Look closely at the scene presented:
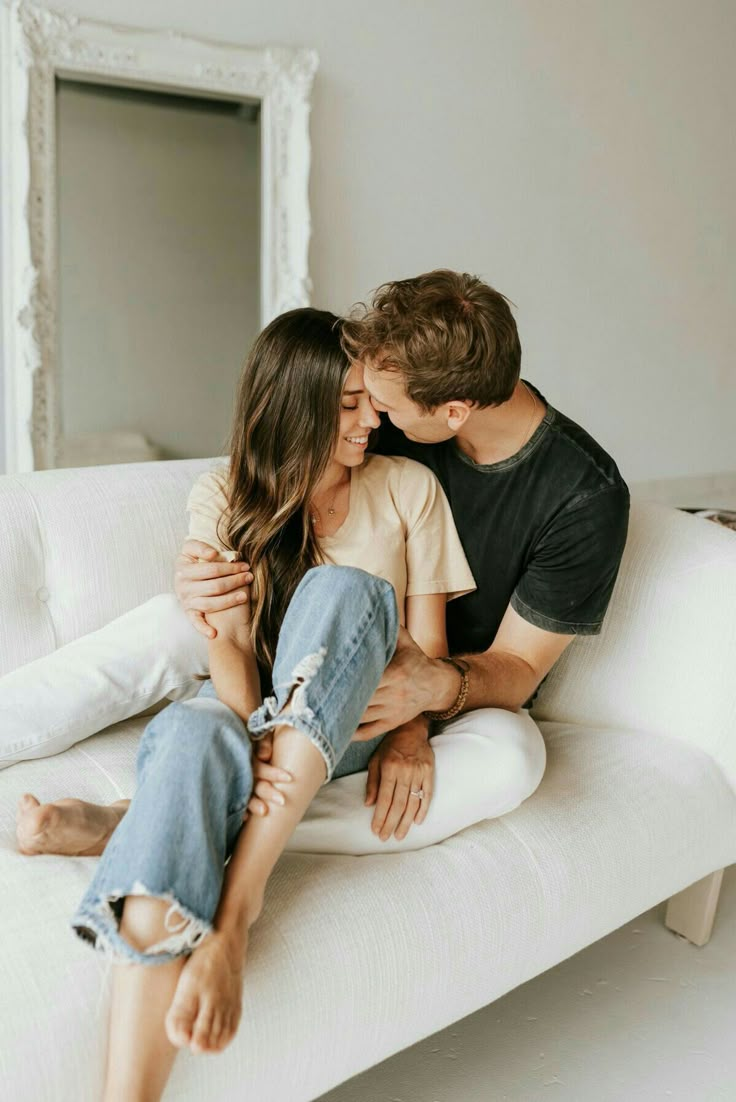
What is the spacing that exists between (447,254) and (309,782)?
8.50 feet

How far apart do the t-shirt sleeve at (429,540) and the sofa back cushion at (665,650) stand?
28cm

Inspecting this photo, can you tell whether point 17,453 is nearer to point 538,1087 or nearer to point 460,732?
point 460,732

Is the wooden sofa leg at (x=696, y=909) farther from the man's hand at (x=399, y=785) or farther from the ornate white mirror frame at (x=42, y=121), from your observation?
the ornate white mirror frame at (x=42, y=121)

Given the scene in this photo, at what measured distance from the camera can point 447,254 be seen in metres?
3.48

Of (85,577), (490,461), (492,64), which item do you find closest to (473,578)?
(490,461)

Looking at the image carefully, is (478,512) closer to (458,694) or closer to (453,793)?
(458,694)

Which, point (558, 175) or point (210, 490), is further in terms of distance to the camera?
point (558, 175)

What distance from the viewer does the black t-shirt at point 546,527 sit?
5.27 feet

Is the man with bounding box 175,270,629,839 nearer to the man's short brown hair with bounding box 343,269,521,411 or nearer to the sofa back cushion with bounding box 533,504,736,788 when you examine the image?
the man's short brown hair with bounding box 343,269,521,411

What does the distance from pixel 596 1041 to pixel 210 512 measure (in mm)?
957

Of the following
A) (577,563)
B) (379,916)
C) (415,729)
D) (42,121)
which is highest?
(42,121)

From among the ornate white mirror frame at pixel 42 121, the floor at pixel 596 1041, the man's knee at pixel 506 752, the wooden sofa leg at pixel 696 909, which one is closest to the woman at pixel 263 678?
the man's knee at pixel 506 752

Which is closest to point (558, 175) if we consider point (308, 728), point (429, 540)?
point (429, 540)

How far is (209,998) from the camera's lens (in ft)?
3.32
